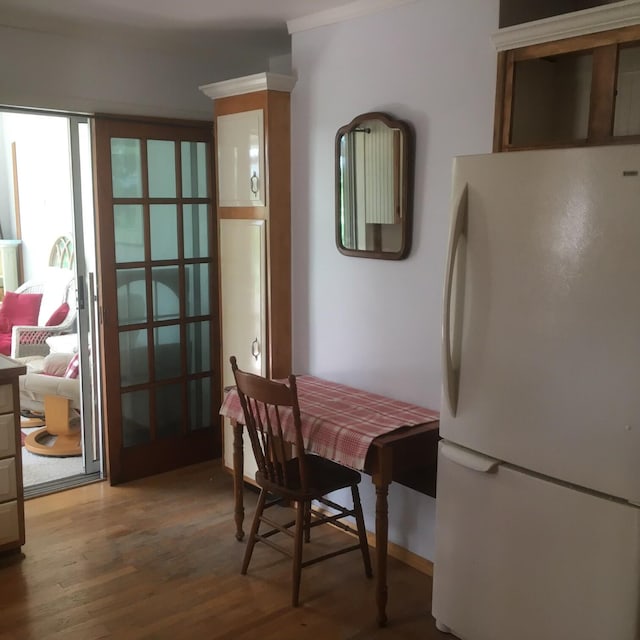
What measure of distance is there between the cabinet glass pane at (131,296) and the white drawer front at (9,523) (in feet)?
3.85

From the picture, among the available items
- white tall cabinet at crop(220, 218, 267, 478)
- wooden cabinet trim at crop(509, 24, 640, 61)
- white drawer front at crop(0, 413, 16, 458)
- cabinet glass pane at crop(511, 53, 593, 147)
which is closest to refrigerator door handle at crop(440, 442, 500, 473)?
cabinet glass pane at crop(511, 53, 593, 147)

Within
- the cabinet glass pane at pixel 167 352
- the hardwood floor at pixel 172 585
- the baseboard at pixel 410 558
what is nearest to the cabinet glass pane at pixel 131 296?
the cabinet glass pane at pixel 167 352

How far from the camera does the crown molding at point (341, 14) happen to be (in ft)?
9.23

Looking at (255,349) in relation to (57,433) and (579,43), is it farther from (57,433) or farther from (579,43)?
(579,43)

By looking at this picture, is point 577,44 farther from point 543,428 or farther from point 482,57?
point 543,428

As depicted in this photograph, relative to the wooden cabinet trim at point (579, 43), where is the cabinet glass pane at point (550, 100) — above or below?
below

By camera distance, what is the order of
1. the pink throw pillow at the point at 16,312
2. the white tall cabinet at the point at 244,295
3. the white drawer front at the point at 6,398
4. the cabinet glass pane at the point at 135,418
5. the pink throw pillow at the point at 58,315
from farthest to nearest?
1. the pink throw pillow at the point at 16,312
2. the pink throw pillow at the point at 58,315
3. the cabinet glass pane at the point at 135,418
4. the white tall cabinet at the point at 244,295
5. the white drawer front at the point at 6,398

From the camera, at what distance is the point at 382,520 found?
99.3 inches

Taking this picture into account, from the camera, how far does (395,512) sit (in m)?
3.05

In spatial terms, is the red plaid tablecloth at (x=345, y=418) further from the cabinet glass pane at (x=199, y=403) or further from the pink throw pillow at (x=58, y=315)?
the pink throw pillow at (x=58, y=315)

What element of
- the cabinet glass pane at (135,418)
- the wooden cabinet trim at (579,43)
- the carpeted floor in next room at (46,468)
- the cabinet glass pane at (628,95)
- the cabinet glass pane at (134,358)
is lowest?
the carpeted floor in next room at (46,468)

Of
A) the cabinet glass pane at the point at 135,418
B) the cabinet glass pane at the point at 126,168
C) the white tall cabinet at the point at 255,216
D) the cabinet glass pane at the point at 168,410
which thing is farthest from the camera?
the cabinet glass pane at the point at 168,410

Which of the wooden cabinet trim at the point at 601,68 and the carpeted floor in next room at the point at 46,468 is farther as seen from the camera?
the carpeted floor in next room at the point at 46,468

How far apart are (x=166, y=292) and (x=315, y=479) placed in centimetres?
170
